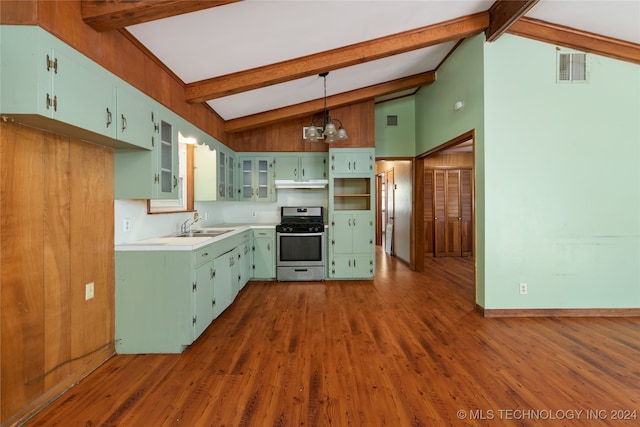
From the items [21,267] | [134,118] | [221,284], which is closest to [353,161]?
[221,284]

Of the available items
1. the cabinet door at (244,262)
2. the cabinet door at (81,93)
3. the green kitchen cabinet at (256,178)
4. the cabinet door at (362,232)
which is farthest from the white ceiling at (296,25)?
the cabinet door at (362,232)

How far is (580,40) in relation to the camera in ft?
9.76

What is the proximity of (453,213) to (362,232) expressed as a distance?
3.13 meters

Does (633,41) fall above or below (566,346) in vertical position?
above

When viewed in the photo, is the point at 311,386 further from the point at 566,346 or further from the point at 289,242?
the point at 289,242

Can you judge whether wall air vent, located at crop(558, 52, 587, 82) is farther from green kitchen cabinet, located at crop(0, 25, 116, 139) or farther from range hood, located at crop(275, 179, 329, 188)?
green kitchen cabinet, located at crop(0, 25, 116, 139)

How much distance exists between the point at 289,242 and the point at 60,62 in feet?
10.9

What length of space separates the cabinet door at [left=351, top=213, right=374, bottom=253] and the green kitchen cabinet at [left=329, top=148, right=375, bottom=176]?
0.71m

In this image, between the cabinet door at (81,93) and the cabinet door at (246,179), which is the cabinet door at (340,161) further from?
the cabinet door at (81,93)

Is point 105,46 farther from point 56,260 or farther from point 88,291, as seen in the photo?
point 88,291

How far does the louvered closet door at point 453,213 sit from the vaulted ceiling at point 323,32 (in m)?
3.52

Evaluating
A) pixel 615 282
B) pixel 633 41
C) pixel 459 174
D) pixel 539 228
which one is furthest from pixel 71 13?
pixel 459 174

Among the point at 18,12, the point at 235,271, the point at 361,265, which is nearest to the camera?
the point at 18,12

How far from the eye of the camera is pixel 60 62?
1.53m
